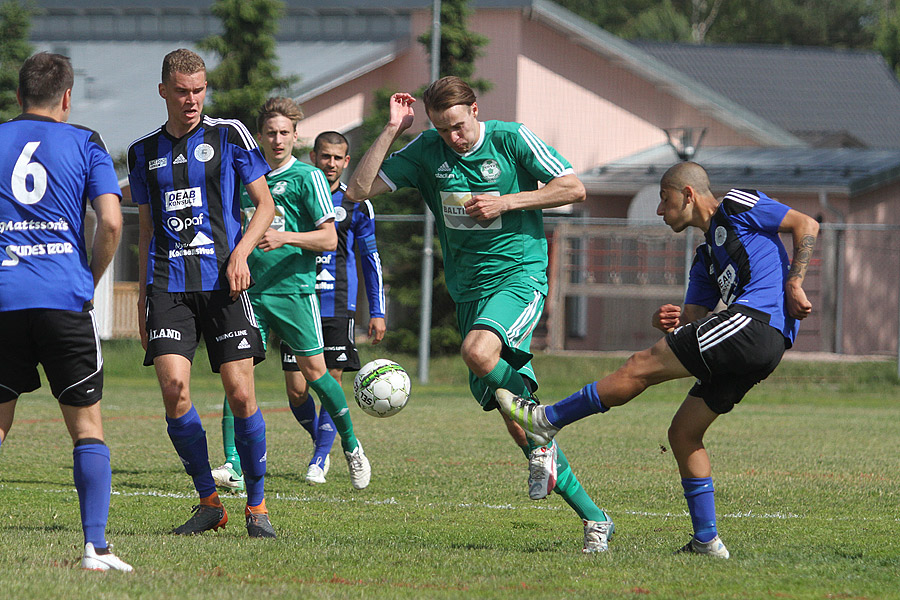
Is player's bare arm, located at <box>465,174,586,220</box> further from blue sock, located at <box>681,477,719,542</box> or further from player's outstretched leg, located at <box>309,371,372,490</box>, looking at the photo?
player's outstretched leg, located at <box>309,371,372,490</box>

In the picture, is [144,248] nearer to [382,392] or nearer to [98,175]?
[98,175]

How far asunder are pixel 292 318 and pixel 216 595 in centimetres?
398

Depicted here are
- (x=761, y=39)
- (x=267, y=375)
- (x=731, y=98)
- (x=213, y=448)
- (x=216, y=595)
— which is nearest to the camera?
(x=216, y=595)

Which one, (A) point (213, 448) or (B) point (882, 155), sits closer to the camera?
(A) point (213, 448)

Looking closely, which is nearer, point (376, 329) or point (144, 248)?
point (144, 248)

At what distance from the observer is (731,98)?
38312 mm

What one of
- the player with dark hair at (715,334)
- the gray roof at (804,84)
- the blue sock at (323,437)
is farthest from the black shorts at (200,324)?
the gray roof at (804,84)

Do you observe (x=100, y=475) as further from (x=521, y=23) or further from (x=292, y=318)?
(x=521, y=23)

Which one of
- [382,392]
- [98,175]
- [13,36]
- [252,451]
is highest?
[13,36]

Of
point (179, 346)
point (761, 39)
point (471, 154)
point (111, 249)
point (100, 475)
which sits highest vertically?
point (761, 39)

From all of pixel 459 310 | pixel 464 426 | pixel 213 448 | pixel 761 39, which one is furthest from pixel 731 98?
pixel 459 310

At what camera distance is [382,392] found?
296 inches

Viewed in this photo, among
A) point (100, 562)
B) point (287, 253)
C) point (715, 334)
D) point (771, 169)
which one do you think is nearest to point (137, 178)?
point (100, 562)

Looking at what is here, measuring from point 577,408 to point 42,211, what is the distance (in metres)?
2.39
